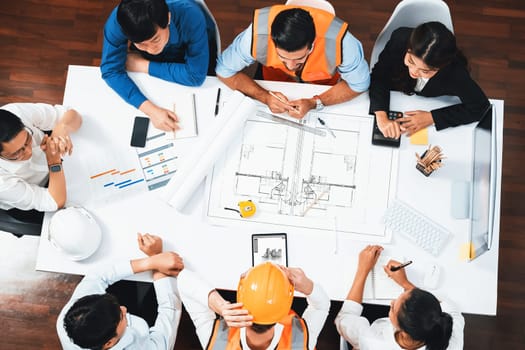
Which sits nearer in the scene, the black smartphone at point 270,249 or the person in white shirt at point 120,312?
the person in white shirt at point 120,312

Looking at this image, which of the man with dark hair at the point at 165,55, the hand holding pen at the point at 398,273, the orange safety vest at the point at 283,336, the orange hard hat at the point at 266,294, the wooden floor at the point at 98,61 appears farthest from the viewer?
the wooden floor at the point at 98,61

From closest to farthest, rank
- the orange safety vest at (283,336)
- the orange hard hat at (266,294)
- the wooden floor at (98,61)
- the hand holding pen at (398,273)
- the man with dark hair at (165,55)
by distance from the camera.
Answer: the orange hard hat at (266,294)
the orange safety vest at (283,336)
the hand holding pen at (398,273)
the man with dark hair at (165,55)
the wooden floor at (98,61)

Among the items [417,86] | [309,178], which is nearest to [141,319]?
[309,178]

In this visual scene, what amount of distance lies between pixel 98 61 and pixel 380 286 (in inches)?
85.8

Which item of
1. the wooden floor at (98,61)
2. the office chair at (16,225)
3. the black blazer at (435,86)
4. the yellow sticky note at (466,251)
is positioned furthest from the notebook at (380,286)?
the office chair at (16,225)

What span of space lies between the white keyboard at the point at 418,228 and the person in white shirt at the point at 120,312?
0.89 m

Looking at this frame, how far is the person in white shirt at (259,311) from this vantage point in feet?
5.59

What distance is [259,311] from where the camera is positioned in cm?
170

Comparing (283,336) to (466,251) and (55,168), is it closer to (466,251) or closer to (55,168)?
(466,251)

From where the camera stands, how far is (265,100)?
7.09 feet

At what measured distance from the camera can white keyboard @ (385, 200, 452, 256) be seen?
2.02m

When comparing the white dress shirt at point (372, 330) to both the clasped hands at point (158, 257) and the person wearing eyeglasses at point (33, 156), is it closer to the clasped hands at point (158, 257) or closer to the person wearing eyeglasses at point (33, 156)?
the clasped hands at point (158, 257)

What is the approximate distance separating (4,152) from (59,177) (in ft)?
0.75

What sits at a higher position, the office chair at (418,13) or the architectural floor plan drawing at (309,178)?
the office chair at (418,13)
